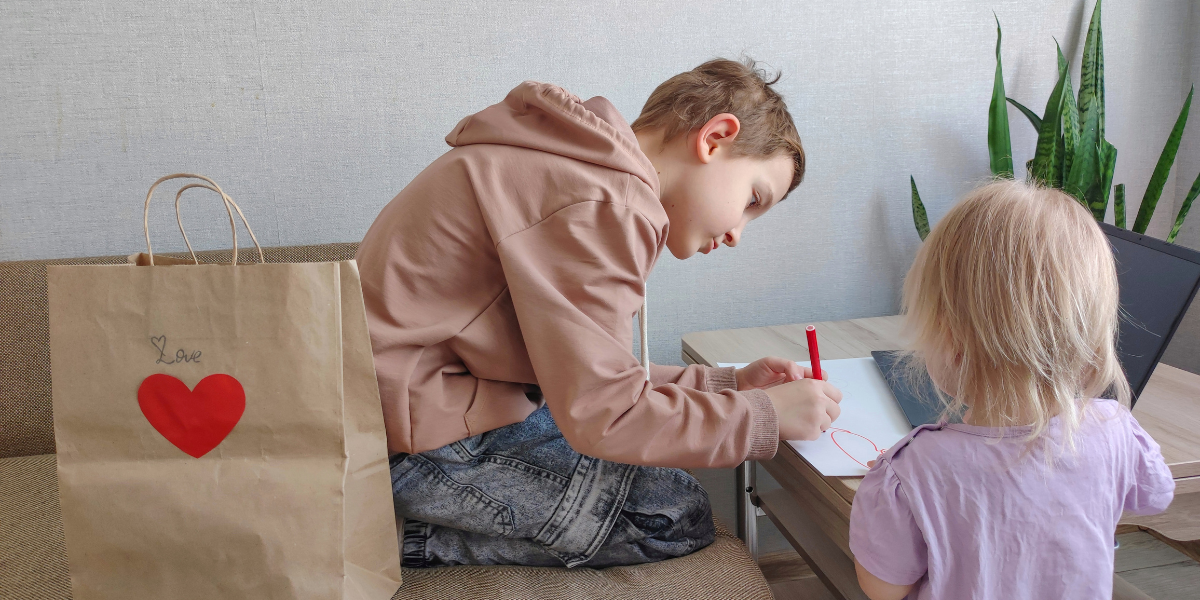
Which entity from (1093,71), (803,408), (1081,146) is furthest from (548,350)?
(1093,71)

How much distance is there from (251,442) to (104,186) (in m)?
0.89

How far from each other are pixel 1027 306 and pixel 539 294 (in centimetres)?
48

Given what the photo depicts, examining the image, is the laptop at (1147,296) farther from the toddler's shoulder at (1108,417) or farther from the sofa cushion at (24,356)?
the sofa cushion at (24,356)

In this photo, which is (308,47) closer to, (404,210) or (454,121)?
(454,121)

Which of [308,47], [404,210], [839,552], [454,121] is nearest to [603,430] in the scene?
[404,210]

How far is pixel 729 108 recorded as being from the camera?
104cm

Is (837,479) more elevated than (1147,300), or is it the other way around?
(1147,300)

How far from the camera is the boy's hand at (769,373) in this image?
110cm

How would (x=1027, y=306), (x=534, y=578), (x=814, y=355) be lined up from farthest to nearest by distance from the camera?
(x=814, y=355) → (x=534, y=578) → (x=1027, y=306)

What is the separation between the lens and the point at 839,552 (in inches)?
42.9

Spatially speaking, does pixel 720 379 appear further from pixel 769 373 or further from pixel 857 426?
pixel 857 426

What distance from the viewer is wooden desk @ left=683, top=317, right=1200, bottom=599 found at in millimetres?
844

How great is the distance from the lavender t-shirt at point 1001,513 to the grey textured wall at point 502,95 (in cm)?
92

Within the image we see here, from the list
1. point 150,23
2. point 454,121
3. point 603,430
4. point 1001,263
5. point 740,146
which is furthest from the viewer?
point 454,121
